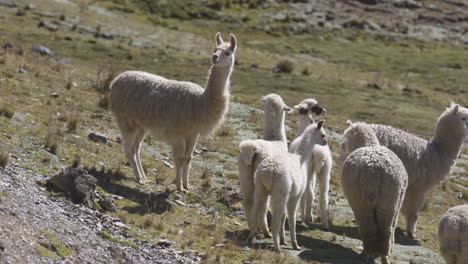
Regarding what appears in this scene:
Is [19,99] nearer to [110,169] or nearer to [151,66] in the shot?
[110,169]

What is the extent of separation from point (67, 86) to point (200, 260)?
36.2ft

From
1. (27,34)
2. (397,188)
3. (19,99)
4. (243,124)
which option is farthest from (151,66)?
(397,188)

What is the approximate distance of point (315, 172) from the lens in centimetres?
1364

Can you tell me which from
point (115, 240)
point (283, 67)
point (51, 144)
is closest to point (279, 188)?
point (115, 240)

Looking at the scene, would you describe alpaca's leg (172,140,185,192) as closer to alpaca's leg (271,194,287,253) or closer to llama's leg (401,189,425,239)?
alpaca's leg (271,194,287,253)

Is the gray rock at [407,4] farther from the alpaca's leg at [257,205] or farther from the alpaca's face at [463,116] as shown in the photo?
the alpaca's leg at [257,205]

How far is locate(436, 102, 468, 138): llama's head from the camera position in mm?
15312

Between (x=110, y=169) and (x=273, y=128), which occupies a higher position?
(x=273, y=128)

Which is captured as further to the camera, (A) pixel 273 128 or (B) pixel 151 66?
(B) pixel 151 66

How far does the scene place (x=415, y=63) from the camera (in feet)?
153

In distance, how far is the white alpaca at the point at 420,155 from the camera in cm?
1451

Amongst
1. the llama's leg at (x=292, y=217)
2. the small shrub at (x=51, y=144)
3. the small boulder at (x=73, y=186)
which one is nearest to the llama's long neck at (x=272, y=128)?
the llama's leg at (x=292, y=217)

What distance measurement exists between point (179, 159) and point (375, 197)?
429cm

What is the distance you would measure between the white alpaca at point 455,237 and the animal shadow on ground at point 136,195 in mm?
4866
